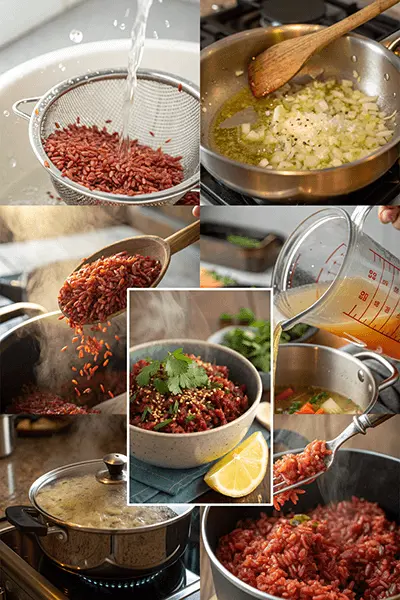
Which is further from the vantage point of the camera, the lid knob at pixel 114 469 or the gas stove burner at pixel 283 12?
the lid knob at pixel 114 469

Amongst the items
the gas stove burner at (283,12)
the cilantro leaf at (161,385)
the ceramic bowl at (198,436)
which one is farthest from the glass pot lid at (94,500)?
the gas stove burner at (283,12)

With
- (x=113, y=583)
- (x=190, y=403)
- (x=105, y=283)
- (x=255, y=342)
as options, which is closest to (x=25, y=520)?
(x=113, y=583)

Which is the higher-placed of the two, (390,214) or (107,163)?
(107,163)

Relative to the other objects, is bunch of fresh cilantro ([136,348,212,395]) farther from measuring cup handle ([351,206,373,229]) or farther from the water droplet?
the water droplet

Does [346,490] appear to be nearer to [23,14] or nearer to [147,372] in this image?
[147,372]

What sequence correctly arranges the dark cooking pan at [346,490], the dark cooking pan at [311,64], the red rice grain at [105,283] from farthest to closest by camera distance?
1. the dark cooking pan at [346,490]
2. the red rice grain at [105,283]
3. the dark cooking pan at [311,64]

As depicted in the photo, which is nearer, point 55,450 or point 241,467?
point 241,467

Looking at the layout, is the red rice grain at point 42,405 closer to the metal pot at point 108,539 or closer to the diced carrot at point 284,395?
the metal pot at point 108,539
